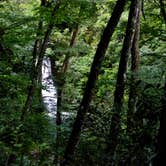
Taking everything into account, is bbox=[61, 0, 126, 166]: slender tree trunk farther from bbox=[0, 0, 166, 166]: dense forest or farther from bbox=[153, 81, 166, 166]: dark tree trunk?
bbox=[153, 81, 166, 166]: dark tree trunk

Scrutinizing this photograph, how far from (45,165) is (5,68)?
9.79ft

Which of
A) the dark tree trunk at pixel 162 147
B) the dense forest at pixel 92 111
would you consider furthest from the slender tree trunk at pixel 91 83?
the dark tree trunk at pixel 162 147

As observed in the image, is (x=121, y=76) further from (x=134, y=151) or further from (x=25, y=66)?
(x=25, y=66)

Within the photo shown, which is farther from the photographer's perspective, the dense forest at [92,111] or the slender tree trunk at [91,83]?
the slender tree trunk at [91,83]

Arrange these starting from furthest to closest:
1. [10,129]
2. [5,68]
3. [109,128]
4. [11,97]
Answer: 1. [11,97]
2. [5,68]
3. [10,129]
4. [109,128]

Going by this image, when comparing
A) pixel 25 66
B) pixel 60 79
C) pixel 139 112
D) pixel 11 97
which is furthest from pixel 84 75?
pixel 139 112

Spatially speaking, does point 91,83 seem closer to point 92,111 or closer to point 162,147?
point 92,111

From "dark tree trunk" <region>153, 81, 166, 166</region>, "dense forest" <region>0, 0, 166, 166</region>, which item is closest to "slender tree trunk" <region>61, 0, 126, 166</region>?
"dense forest" <region>0, 0, 166, 166</region>

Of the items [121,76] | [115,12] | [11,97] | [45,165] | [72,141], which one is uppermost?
[115,12]

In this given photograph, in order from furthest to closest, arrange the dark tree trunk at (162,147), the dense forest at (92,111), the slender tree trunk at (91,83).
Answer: the slender tree trunk at (91,83) → the dense forest at (92,111) → the dark tree trunk at (162,147)

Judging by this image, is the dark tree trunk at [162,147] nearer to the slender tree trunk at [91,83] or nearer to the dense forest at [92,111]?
the dense forest at [92,111]

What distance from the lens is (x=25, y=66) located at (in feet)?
43.1

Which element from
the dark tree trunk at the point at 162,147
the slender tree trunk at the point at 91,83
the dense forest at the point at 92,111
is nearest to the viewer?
the dark tree trunk at the point at 162,147

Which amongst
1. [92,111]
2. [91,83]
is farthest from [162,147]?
[91,83]
